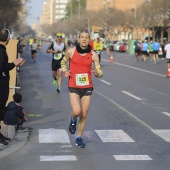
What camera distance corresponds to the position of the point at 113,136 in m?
9.68

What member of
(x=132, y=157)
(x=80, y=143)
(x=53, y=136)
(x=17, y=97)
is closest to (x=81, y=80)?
(x=80, y=143)

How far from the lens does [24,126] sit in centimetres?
1066

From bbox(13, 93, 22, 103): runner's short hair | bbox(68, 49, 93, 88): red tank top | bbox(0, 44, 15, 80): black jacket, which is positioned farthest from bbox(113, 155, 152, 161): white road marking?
bbox(13, 93, 22, 103): runner's short hair

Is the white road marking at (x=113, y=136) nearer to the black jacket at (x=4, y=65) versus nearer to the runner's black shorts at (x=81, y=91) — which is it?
the runner's black shorts at (x=81, y=91)

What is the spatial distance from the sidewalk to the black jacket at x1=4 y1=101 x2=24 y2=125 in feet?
0.84

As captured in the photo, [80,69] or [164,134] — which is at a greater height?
[80,69]

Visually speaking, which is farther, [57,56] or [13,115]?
[57,56]

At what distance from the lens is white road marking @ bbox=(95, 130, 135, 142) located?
933 centimetres

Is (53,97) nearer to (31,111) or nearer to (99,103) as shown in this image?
(99,103)

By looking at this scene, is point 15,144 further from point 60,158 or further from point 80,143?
point 60,158

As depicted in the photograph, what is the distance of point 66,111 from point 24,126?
2.53 metres

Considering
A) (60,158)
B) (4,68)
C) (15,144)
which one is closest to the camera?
(60,158)

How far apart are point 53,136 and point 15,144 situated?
0.99 m

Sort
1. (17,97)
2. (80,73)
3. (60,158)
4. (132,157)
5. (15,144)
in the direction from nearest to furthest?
(60,158), (132,157), (80,73), (15,144), (17,97)
